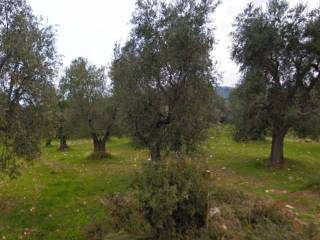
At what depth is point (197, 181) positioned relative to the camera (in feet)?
34.7

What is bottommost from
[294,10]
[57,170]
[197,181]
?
[57,170]

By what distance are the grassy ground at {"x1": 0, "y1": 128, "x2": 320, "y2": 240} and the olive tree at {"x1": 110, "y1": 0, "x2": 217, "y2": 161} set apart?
8.39ft

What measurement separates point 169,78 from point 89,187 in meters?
7.59

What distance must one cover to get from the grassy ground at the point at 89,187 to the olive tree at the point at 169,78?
2.56 meters

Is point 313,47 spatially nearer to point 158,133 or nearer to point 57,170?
point 158,133

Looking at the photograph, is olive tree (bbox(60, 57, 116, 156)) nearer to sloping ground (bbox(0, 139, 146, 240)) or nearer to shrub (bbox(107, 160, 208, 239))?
sloping ground (bbox(0, 139, 146, 240))

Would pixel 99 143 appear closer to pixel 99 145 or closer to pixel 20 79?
pixel 99 145

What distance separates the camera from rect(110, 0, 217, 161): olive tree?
20.2 m

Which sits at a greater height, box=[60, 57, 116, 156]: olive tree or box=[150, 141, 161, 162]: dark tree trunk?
box=[60, 57, 116, 156]: olive tree

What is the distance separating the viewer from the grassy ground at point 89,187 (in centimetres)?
1430

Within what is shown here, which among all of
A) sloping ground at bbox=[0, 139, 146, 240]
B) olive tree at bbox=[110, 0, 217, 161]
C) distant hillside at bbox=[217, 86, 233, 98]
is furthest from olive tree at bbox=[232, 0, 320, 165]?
sloping ground at bbox=[0, 139, 146, 240]

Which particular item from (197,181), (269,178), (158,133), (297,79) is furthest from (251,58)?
(197,181)

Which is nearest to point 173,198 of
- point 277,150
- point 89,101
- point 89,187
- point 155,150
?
point 155,150

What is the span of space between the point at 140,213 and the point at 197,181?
1866 millimetres
